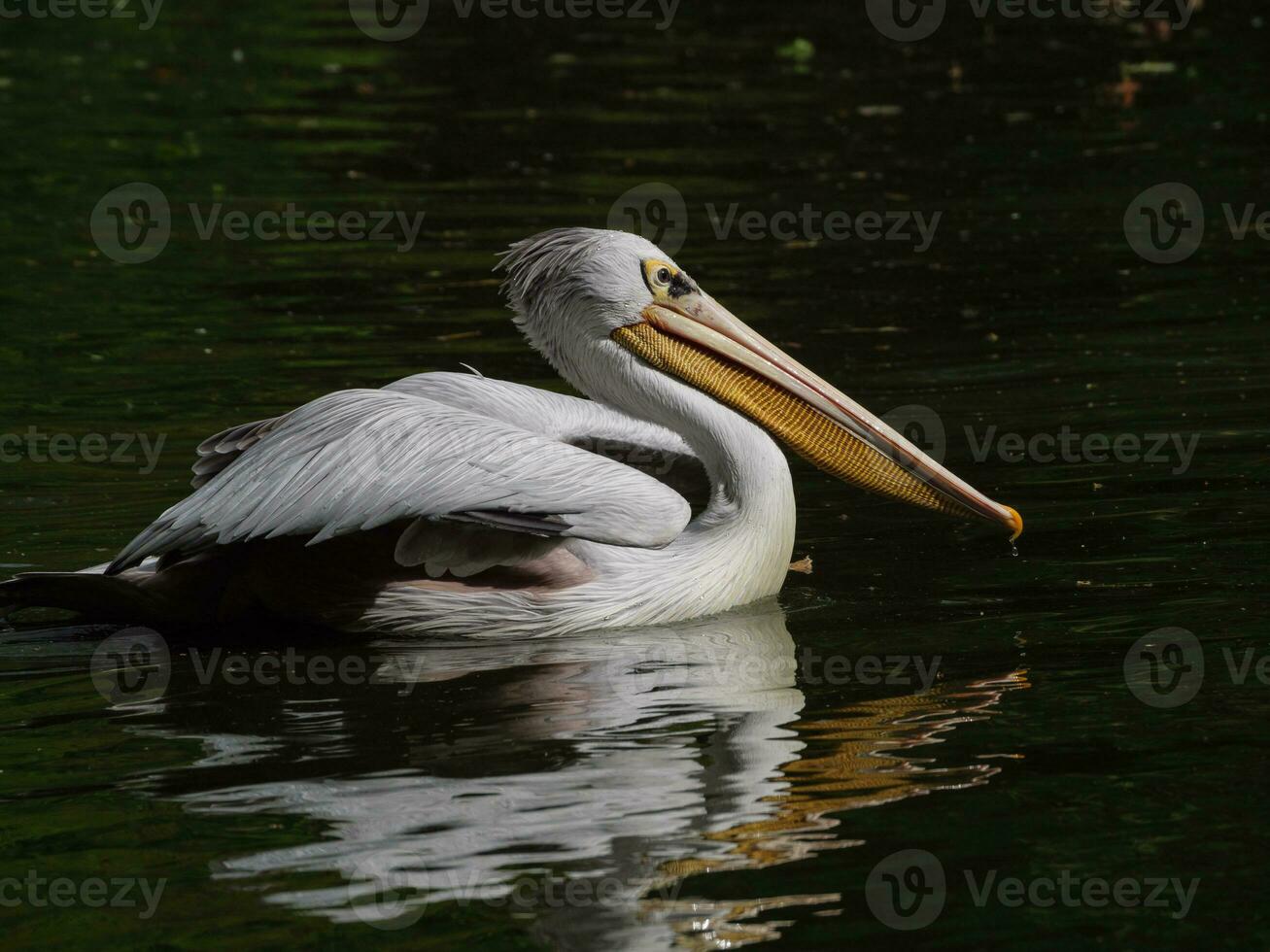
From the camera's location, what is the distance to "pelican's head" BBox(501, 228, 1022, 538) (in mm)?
6133

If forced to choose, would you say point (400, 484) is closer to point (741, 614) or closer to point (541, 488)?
point (541, 488)

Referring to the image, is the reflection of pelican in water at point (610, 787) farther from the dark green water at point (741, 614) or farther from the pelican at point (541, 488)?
the pelican at point (541, 488)

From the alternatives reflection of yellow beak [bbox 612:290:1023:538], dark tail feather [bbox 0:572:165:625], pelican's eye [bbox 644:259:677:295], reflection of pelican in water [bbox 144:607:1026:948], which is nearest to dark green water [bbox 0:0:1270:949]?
reflection of pelican in water [bbox 144:607:1026:948]

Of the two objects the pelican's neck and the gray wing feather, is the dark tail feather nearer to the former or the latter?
the gray wing feather

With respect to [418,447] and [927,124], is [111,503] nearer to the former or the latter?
[418,447]

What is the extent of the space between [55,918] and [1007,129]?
39.8ft

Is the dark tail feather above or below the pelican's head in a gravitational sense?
below

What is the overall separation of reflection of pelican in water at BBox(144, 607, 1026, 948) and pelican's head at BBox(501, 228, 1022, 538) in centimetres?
76

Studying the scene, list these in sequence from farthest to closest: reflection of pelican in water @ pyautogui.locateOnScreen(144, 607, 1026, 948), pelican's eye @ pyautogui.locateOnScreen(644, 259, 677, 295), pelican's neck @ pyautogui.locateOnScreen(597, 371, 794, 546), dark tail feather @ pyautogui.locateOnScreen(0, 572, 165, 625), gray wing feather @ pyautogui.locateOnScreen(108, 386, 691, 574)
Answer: pelican's eye @ pyautogui.locateOnScreen(644, 259, 677, 295) < pelican's neck @ pyautogui.locateOnScreen(597, 371, 794, 546) < dark tail feather @ pyautogui.locateOnScreen(0, 572, 165, 625) < gray wing feather @ pyautogui.locateOnScreen(108, 386, 691, 574) < reflection of pelican in water @ pyautogui.locateOnScreen(144, 607, 1026, 948)

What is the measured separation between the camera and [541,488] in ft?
18.0

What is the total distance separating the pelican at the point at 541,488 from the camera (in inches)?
217

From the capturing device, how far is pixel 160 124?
50.4ft

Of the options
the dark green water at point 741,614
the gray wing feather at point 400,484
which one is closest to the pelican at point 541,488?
the gray wing feather at point 400,484

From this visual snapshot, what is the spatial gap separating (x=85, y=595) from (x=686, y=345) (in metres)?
2.00
